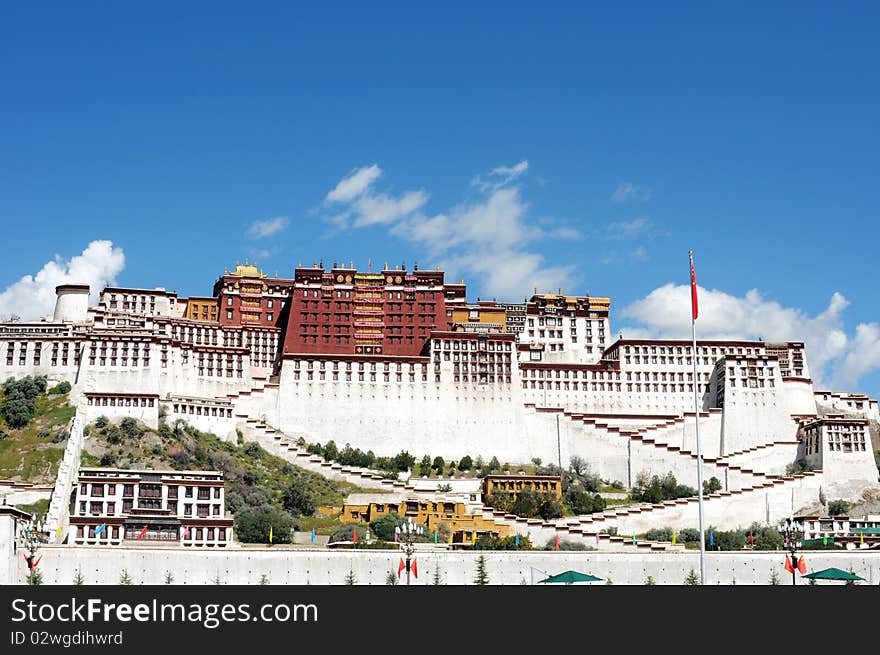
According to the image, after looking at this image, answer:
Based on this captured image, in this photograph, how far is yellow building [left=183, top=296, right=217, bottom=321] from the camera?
131125 millimetres

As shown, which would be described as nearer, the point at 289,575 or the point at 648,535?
the point at 289,575

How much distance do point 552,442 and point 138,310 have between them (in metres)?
48.8

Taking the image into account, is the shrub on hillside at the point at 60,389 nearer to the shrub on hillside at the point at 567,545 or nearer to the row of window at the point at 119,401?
the row of window at the point at 119,401

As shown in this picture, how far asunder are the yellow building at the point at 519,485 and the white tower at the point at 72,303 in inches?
1982

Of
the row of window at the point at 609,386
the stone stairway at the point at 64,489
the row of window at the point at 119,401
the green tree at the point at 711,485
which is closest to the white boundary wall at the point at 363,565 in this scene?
the stone stairway at the point at 64,489

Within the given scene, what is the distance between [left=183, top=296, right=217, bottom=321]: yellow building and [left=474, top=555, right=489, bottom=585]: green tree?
60512 millimetres

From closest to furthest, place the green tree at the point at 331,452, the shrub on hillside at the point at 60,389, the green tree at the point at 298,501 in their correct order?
the green tree at the point at 298,501
the shrub on hillside at the point at 60,389
the green tree at the point at 331,452

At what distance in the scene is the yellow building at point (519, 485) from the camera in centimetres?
10412

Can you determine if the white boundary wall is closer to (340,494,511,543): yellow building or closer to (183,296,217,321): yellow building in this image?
(340,494,511,543): yellow building

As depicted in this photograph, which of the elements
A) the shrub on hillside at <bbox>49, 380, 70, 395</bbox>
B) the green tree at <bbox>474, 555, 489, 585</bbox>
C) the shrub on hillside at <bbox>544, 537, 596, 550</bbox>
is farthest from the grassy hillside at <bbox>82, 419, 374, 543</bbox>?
the shrub on hillside at <bbox>544, 537, 596, 550</bbox>

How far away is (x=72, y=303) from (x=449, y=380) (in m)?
42.1
